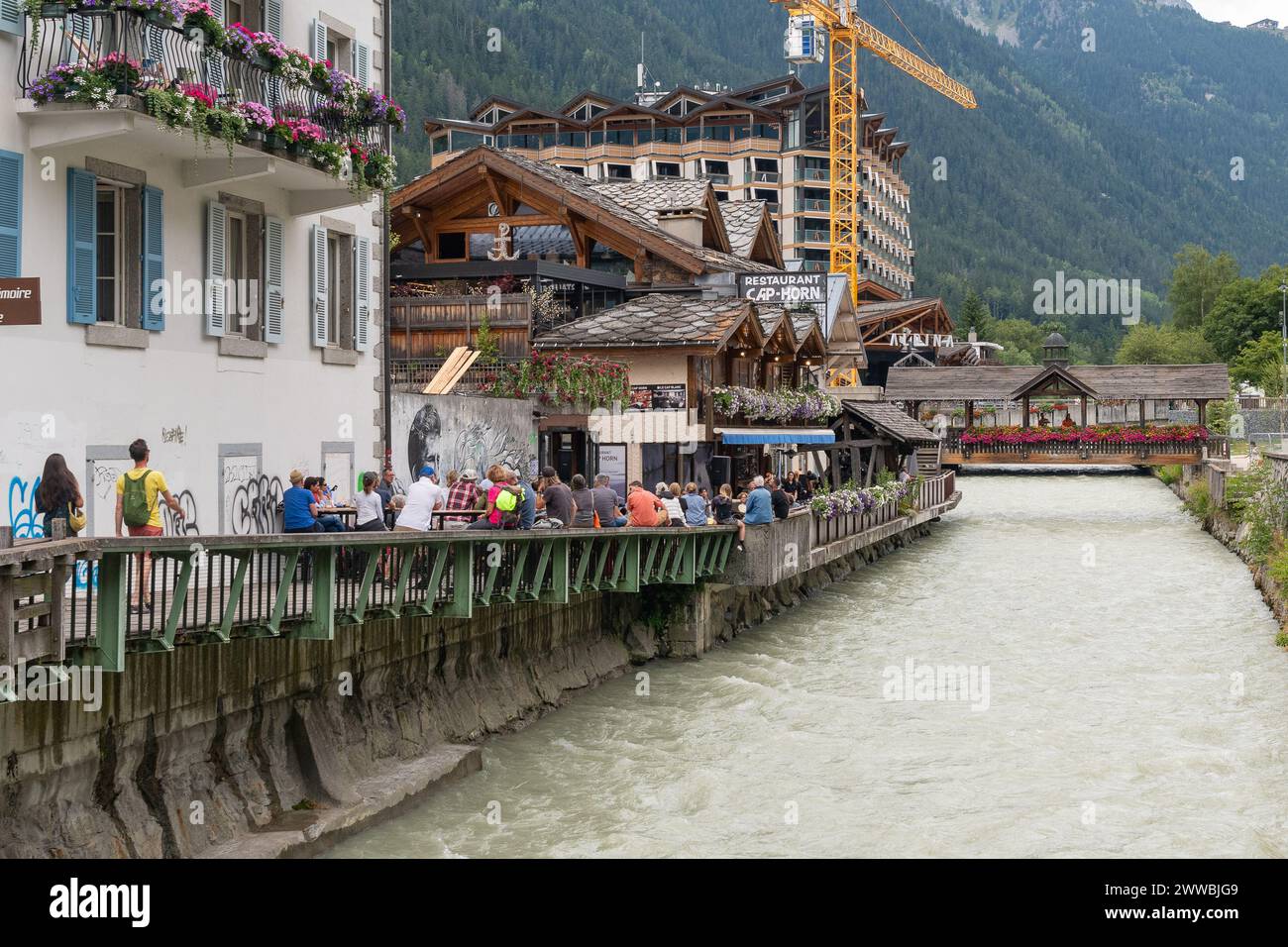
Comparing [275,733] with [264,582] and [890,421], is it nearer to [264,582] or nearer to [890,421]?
[264,582]

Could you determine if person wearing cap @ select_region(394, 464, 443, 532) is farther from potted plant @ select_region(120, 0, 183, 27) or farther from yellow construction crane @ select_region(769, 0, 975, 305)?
yellow construction crane @ select_region(769, 0, 975, 305)

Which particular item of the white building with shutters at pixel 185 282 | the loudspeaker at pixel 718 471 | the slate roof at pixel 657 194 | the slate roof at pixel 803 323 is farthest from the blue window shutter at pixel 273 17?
the slate roof at pixel 657 194

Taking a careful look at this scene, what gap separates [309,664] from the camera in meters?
16.5

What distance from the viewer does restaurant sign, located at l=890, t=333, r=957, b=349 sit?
96.2 m

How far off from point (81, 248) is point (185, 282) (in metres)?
1.96

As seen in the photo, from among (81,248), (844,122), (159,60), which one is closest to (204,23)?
(159,60)

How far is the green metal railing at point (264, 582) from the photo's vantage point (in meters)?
11.4

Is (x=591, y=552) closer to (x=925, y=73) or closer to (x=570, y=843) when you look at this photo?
(x=570, y=843)

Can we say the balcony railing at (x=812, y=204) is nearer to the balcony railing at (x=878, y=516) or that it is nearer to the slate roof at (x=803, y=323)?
the balcony railing at (x=878, y=516)

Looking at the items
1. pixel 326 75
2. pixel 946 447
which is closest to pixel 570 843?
pixel 326 75

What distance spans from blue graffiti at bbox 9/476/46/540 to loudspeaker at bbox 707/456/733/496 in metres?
23.7

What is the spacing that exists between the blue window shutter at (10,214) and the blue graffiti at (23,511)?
6.48 feet

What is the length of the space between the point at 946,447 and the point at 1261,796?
4808 centimetres

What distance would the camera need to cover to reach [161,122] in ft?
52.0
